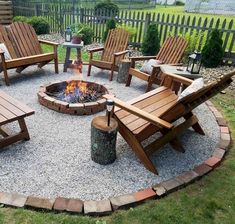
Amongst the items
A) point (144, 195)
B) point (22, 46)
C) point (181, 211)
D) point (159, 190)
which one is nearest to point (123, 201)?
point (144, 195)

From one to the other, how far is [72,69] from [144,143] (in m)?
3.29

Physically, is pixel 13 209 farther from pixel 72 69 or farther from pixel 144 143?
pixel 72 69

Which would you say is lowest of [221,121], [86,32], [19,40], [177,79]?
[221,121]

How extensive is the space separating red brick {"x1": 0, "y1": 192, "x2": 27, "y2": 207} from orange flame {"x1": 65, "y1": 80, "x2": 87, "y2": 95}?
2341mm

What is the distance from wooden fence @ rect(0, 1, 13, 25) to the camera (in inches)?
420

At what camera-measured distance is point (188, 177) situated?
8.87ft

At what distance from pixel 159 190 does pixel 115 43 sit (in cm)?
404

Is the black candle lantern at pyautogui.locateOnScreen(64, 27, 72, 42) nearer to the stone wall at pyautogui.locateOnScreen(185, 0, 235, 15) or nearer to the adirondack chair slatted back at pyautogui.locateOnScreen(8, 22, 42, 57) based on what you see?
the adirondack chair slatted back at pyautogui.locateOnScreen(8, 22, 42, 57)

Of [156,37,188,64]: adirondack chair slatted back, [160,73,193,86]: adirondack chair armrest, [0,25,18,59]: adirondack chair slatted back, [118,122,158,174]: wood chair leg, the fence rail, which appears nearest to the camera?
[118,122,158,174]: wood chair leg

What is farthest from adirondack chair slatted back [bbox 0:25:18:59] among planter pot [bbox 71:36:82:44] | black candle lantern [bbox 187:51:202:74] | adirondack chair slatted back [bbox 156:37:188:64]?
black candle lantern [bbox 187:51:202:74]

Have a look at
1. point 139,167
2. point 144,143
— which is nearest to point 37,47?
point 144,143

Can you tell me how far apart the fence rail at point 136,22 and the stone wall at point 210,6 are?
606 inches

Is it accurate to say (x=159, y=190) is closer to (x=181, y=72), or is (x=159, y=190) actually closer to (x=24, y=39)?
(x=181, y=72)

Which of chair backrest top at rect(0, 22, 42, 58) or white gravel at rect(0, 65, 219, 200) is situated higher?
chair backrest top at rect(0, 22, 42, 58)
